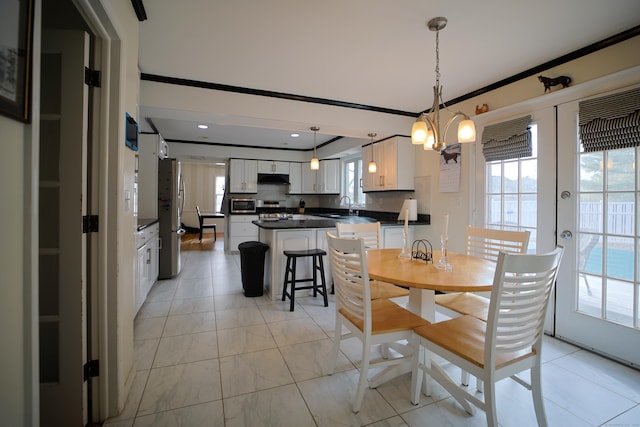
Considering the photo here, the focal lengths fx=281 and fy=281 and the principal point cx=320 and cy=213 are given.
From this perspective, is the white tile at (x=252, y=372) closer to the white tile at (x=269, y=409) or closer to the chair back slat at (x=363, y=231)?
the white tile at (x=269, y=409)

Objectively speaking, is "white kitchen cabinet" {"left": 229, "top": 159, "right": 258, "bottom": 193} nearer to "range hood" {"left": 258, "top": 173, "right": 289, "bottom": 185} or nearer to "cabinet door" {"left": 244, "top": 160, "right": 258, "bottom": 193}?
"cabinet door" {"left": 244, "top": 160, "right": 258, "bottom": 193}

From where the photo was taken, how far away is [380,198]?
5004mm

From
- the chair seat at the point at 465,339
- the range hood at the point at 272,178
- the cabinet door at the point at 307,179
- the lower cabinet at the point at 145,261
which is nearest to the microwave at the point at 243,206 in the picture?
the range hood at the point at 272,178

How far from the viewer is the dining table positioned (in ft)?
4.77

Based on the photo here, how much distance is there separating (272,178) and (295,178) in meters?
0.60

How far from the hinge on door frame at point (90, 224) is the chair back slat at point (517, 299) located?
75.3 inches

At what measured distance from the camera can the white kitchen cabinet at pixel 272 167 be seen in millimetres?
6623

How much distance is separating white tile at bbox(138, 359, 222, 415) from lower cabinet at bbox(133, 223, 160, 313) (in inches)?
37.8

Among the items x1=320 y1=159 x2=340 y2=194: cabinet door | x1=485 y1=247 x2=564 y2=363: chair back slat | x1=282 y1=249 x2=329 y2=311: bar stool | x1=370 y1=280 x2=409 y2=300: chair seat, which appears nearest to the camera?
x1=485 y1=247 x2=564 y2=363: chair back slat

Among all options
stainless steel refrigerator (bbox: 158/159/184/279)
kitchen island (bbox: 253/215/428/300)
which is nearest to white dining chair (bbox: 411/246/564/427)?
kitchen island (bbox: 253/215/428/300)

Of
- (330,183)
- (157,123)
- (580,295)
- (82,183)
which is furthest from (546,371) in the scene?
(157,123)

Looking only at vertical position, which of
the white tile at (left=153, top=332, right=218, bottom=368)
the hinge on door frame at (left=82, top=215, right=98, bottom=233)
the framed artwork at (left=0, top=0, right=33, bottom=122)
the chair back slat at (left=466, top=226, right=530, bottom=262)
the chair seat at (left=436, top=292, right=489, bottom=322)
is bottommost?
the white tile at (left=153, top=332, right=218, bottom=368)

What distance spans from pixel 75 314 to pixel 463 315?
217 centimetres

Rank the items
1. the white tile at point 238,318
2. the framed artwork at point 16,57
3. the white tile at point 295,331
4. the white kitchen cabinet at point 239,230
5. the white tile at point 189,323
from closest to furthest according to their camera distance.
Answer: the framed artwork at point 16,57, the white tile at point 295,331, the white tile at point 189,323, the white tile at point 238,318, the white kitchen cabinet at point 239,230
